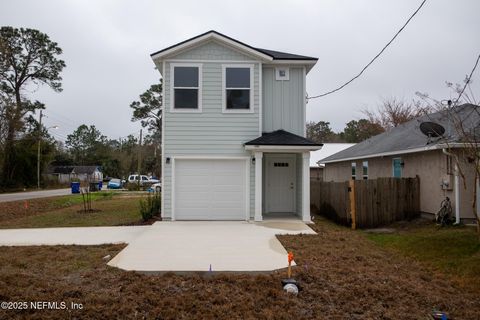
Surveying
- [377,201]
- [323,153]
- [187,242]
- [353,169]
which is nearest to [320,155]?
[323,153]

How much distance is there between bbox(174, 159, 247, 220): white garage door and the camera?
12172 mm

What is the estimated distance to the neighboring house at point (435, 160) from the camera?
10.6 meters

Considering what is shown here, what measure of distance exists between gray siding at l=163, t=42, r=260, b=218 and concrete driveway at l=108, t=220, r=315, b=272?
1783 millimetres

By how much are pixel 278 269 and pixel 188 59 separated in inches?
329

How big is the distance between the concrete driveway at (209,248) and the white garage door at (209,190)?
0.86 meters

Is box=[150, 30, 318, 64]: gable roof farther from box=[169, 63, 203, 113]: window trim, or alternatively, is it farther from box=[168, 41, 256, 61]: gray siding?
box=[169, 63, 203, 113]: window trim

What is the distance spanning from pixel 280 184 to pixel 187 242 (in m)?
5.86

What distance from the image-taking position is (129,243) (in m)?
8.54

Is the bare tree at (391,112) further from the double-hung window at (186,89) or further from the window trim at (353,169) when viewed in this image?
the double-hung window at (186,89)

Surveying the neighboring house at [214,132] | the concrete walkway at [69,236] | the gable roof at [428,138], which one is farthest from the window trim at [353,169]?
the concrete walkway at [69,236]

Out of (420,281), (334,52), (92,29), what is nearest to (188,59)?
(92,29)

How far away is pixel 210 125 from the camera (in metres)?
12.2

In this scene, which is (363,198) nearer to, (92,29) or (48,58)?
(92,29)

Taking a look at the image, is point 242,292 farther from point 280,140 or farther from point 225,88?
point 225,88
